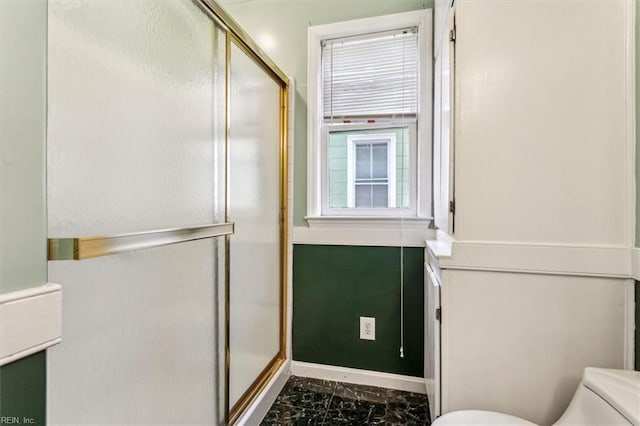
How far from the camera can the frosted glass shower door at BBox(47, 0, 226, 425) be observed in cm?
71

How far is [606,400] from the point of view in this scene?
0.80 metres

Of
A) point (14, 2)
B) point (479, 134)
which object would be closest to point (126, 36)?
point (14, 2)

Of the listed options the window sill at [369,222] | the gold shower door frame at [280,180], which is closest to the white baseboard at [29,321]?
the gold shower door frame at [280,180]

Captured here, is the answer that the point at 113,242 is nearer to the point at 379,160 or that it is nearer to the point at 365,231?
the point at 365,231

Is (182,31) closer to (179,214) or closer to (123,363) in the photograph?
(179,214)

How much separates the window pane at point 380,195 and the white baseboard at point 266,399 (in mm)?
1073

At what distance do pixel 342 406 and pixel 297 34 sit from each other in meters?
2.11

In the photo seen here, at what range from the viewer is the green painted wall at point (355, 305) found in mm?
1804

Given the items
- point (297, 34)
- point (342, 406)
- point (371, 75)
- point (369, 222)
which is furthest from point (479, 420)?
point (297, 34)

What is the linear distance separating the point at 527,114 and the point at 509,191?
26cm

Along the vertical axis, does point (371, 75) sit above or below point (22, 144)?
above

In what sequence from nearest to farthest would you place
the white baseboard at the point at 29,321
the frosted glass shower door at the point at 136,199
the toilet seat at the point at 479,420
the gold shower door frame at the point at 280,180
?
1. the white baseboard at the point at 29,321
2. the frosted glass shower door at the point at 136,199
3. the toilet seat at the point at 479,420
4. the gold shower door frame at the point at 280,180

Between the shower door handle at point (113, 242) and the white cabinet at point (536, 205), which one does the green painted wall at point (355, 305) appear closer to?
the white cabinet at point (536, 205)

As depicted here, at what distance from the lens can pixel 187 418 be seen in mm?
1081
